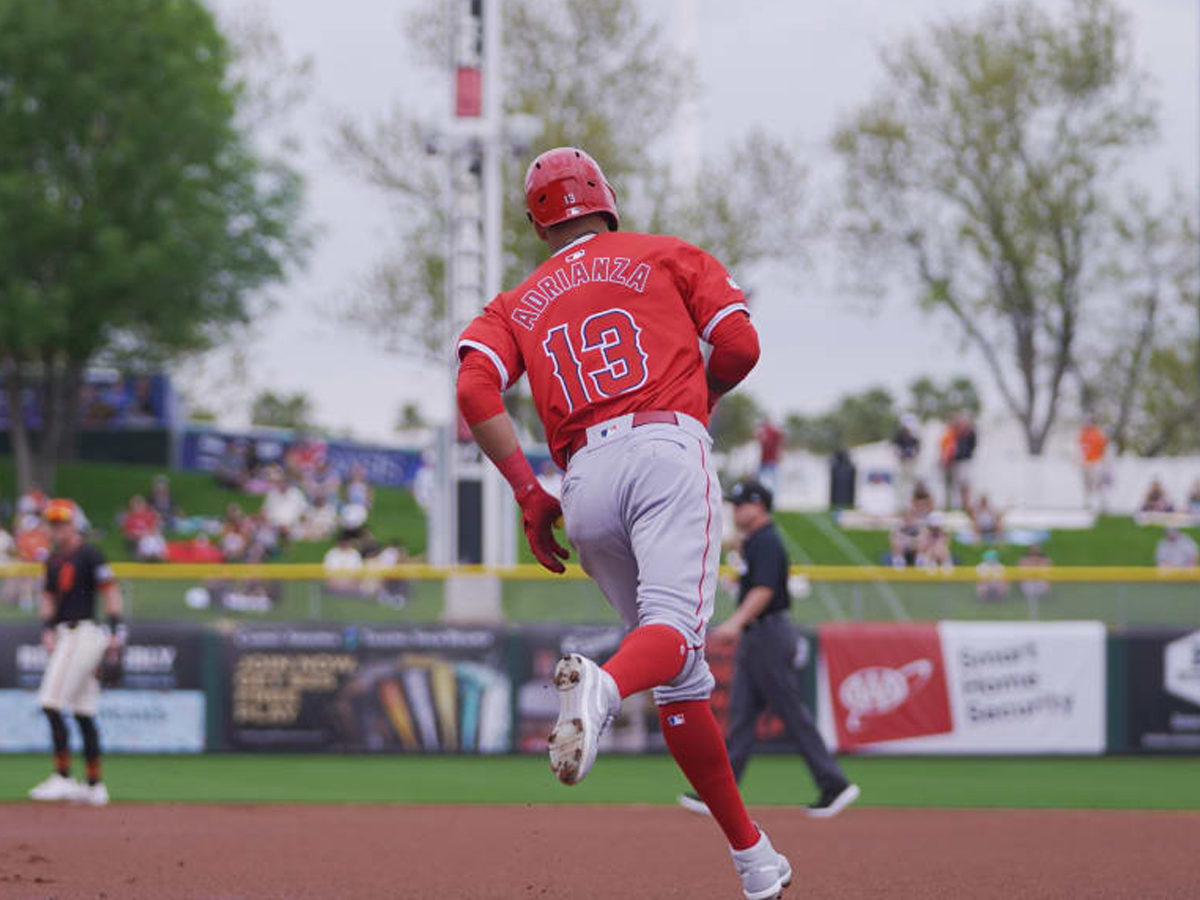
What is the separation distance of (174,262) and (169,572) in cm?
2200

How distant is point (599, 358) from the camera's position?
16.4 feet

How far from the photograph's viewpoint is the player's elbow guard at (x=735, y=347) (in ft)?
16.4

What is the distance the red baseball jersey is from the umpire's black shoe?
550 cm

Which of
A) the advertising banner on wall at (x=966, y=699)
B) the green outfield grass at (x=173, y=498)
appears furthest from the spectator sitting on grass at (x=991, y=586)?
the green outfield grass at (x=173, y=498)

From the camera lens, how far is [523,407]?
119 ft

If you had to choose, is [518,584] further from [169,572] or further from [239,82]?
[239,82]

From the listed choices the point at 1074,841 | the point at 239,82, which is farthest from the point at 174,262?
the point at 1074,841

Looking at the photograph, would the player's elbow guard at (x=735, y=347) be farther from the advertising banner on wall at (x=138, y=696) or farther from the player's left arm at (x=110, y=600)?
the advertising banner on wall at (x=138, y=696)

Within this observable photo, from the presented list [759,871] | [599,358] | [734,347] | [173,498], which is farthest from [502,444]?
[173,498]

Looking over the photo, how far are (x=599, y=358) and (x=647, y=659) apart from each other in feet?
3.13

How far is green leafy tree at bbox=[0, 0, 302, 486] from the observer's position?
113 feet

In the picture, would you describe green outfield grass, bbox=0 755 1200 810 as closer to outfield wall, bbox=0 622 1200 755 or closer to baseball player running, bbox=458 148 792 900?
outfield wall, bbox=0 622 1200 755

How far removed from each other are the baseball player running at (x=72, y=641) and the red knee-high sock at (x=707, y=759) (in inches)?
264

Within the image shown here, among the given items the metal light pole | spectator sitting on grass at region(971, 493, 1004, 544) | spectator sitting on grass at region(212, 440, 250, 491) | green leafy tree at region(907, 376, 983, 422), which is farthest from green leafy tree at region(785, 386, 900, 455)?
the metal light pole
